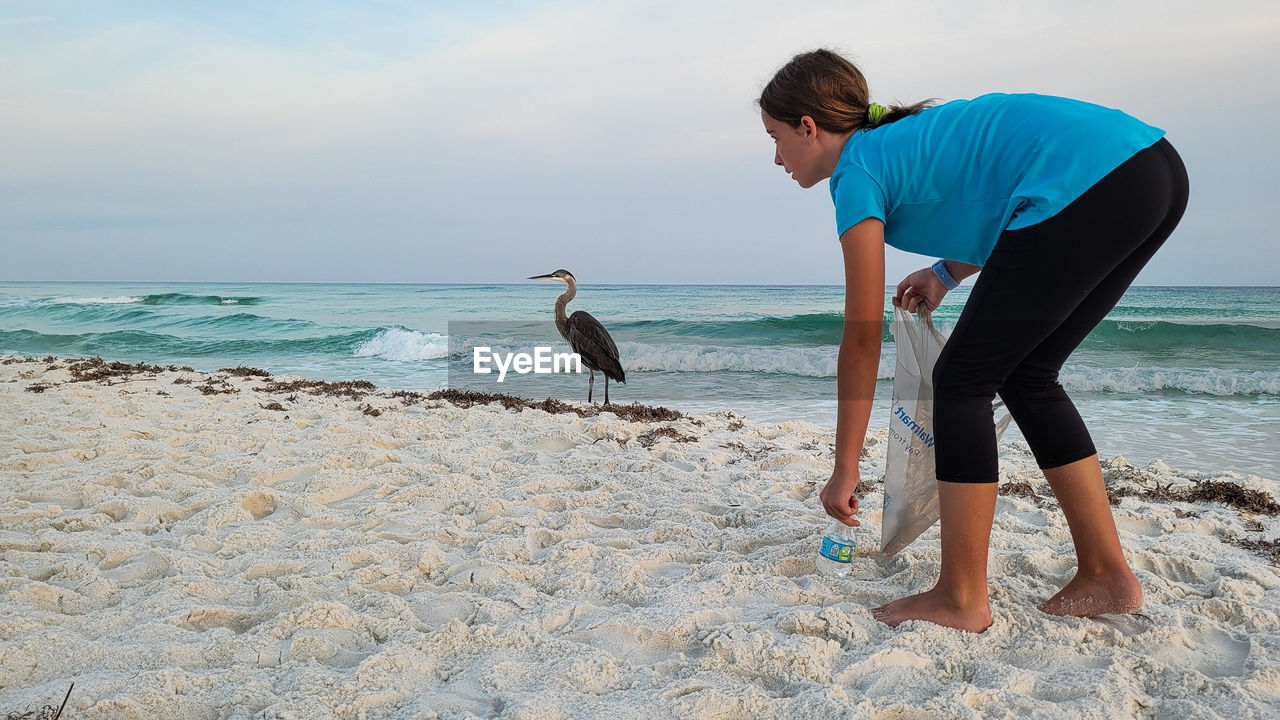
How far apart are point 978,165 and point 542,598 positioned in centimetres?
180

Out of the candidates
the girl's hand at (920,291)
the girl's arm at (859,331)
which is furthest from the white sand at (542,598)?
the girl's hand at (920,291)

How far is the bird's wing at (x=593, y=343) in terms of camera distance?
7594 mm

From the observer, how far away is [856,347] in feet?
6.61

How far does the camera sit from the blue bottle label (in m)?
2.60

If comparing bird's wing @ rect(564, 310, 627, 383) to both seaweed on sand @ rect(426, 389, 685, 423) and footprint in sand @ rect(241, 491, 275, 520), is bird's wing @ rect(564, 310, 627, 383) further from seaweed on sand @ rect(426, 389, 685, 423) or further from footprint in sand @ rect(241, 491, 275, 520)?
footprint in sand @ rect(241, 491, 275, 520)

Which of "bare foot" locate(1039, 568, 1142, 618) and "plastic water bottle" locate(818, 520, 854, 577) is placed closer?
"bare foot" locate(1039, 568, 1142, 618)

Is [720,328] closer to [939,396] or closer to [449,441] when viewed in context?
[449,441]

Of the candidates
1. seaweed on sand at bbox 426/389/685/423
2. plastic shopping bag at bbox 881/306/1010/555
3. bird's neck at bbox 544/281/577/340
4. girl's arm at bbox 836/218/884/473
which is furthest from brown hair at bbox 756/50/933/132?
bird's neck at bbox 544/281/577/340

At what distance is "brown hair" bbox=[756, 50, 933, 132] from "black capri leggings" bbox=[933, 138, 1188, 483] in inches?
21.2

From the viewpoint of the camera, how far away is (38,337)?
1694 centimetres

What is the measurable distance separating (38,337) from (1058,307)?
21.3 meters

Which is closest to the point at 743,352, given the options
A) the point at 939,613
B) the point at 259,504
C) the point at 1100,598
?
the point at 259,504

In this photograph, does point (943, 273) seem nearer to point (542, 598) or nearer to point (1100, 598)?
point (1100, 598)

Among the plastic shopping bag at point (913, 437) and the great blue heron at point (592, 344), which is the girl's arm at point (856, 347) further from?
the great blue heron at point (592, 344)
